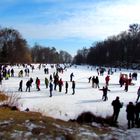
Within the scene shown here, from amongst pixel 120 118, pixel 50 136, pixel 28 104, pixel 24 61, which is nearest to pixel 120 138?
pixel 50 136

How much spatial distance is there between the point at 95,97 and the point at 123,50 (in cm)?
10689

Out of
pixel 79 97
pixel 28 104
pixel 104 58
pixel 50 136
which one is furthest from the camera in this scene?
pixel 104 58

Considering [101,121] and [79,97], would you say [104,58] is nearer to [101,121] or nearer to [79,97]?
[79,97]

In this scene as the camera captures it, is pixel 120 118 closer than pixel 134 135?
No

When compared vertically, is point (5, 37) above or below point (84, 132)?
above

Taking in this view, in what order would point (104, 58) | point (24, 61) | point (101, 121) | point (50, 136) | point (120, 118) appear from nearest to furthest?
point (50, 136) < point (101, 121) < point (120, 118) < point (24, 61) < point (104, 58)

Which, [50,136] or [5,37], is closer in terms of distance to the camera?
[50,136]

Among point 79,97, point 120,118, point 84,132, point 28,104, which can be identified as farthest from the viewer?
point 79,97

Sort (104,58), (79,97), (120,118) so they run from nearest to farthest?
(120,118), (79,97), (104,58)

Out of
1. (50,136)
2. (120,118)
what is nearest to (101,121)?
(120,118)

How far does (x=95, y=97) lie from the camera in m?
34.4

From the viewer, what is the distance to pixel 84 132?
17.0 meters

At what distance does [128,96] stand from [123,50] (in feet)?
346

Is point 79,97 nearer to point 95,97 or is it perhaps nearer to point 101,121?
point 95,97
